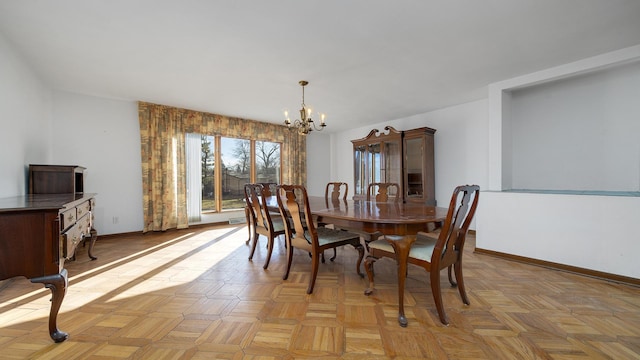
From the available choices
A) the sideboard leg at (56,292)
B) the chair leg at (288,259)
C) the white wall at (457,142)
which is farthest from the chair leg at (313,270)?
the white wall at (457,142)

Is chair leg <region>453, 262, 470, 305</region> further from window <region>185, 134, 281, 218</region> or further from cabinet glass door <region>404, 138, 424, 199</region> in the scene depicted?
window <region>185, 134, 281, 218</region>

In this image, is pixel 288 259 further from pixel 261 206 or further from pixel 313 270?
pixel 261 206

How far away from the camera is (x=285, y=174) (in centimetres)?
588

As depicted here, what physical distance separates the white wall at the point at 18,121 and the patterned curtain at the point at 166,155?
119 centimetres

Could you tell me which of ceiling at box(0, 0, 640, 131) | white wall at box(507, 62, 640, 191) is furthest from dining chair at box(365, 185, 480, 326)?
white wall at box(507, 62, 640, 191)

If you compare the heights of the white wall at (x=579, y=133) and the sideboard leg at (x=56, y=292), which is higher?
the white wall at (x=579, y=133)

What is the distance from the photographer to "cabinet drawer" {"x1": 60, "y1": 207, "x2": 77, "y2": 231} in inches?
55.9

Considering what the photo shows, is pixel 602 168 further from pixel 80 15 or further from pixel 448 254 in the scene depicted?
pixel 80 15

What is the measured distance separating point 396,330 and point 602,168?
325 cm

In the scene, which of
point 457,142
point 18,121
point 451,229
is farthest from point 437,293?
point 18,121

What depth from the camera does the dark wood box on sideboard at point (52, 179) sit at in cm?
264

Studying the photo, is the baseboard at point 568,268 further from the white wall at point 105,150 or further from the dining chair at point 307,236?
the white wall at point 105,150

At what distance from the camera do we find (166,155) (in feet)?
13.9

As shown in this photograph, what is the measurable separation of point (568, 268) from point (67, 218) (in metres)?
4.36
